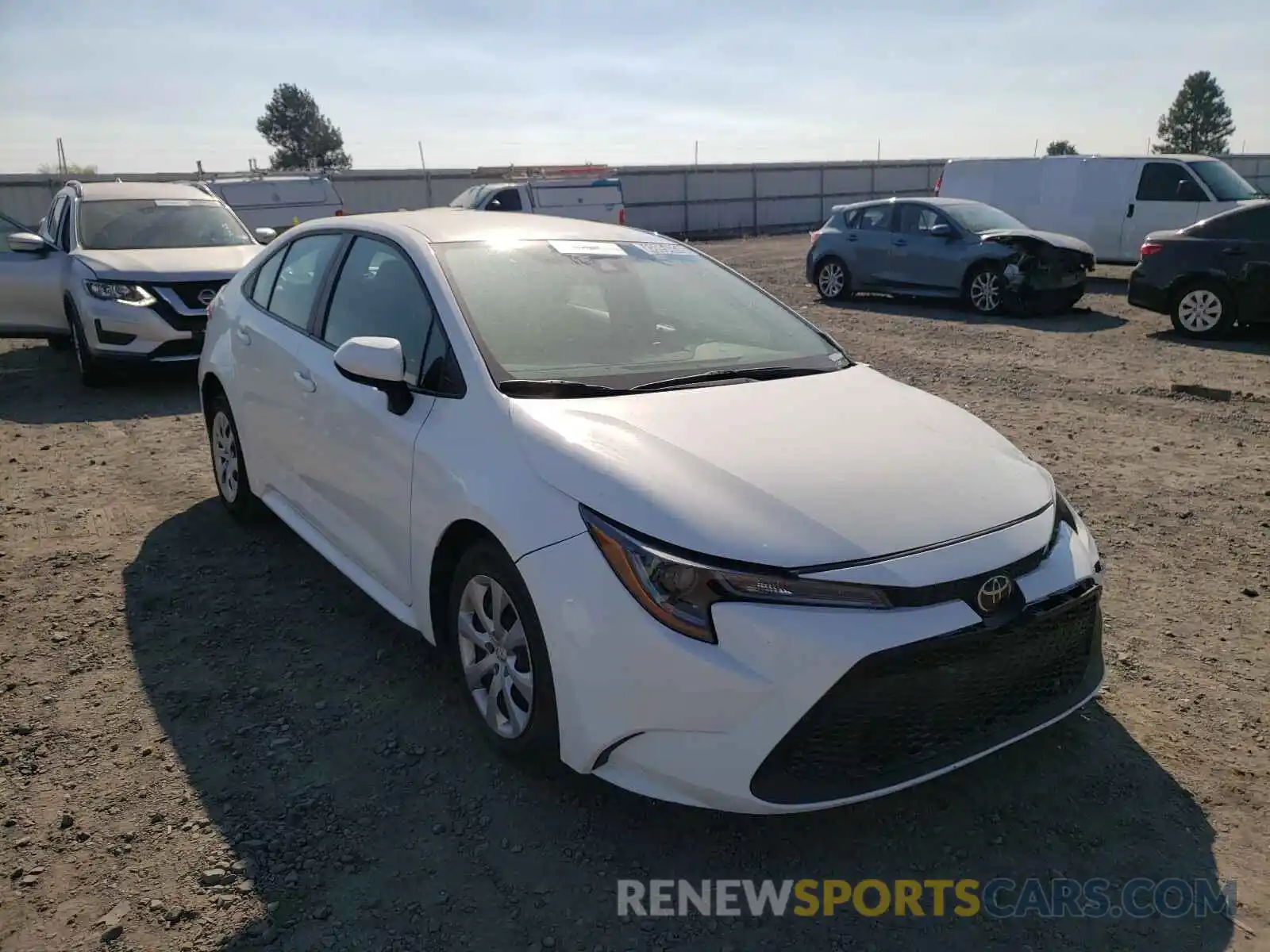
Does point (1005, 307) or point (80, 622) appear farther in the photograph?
point (1005, 307)

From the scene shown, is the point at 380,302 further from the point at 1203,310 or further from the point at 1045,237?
the point at 1045,237

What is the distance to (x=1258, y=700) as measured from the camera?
139 inches

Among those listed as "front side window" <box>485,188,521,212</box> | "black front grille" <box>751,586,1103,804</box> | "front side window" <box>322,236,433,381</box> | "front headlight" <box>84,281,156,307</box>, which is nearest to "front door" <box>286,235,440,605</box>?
"front side window" <box>322,236,433,381</box>

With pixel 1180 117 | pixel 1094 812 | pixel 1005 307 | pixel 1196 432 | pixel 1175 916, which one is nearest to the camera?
pixel 1175 916

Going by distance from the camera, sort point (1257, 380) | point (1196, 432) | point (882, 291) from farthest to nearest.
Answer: point (882, 291) → point (1257, 380) → point (1196, 432)

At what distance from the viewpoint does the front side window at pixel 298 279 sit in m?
4.36


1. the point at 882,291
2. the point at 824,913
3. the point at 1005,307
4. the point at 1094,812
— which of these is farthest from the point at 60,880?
the point at 882,291

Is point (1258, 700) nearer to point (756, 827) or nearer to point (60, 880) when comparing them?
point (756, 827)

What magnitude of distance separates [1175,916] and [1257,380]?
7.75 m

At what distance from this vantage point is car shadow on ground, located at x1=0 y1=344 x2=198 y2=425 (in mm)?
8195

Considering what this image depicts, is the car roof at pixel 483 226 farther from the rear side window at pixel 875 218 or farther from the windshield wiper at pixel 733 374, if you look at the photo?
the rear side window at pixel 875 218

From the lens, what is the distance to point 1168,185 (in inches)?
603

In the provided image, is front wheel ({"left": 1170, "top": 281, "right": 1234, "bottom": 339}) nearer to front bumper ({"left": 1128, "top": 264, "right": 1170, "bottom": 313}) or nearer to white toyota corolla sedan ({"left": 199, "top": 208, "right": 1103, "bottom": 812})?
front bumper ({"left": 1128, "top": 264, "right": 1170, "bottom": 313})

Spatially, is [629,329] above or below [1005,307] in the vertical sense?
above
